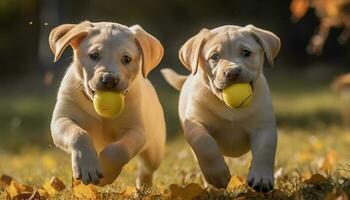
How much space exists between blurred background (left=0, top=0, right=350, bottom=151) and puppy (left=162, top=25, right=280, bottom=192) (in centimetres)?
651

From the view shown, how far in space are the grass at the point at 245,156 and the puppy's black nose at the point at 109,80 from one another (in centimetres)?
53

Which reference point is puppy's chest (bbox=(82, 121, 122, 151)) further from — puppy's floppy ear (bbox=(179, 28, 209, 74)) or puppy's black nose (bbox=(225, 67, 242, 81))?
puppy's black nose (bbox=(225, 67, 242, 81))

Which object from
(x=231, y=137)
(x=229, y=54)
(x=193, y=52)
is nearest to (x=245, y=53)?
(x=229, y=54)

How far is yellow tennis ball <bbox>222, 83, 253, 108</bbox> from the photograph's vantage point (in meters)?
4.10

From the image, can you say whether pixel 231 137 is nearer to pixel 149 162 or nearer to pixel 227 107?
pixel 227 107

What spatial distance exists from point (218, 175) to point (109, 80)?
2.39 feet

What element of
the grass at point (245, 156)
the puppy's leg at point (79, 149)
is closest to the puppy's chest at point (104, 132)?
the puppy's leg at point (79, 149)

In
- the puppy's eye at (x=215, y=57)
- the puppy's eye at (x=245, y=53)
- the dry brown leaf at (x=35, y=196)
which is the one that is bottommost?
the dry brown leaf at (x=35, y=196)

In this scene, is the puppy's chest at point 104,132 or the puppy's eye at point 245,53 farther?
the puppy's chest at point 104,132

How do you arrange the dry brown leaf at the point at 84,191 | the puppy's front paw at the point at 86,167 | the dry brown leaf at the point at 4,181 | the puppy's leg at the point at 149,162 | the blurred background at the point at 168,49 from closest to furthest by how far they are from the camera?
the puppy's front paw at the point at 86,167 < the dry brown leaf at the point at 84,191 < the dry brown leaf at the point at 4,181 < the puppy's leg at the point at 149,162 < the blurred background at the point at 168,49

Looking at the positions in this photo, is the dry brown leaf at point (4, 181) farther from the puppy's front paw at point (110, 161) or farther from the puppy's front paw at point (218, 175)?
the puppy's front paw at point (218, 175)

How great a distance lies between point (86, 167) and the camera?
3.88 meters

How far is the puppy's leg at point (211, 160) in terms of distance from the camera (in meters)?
4.16

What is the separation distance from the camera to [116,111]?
4090 millimetres
